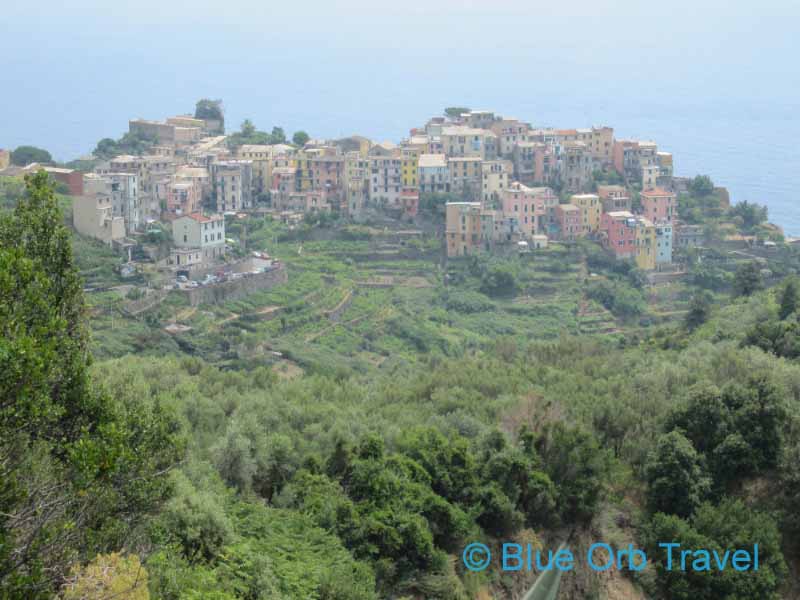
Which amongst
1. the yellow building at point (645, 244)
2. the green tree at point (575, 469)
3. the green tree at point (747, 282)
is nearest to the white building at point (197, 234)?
the yellow building at point (645, 244)

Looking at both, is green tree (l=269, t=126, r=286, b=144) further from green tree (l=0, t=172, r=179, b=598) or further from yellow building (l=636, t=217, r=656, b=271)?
green tree (l=0, t=172, r=179, b=598)

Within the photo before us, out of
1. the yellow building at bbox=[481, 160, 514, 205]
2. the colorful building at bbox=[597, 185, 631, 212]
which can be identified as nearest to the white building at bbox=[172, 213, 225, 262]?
the yellow building at bbox=[481, 160, 514, 205]

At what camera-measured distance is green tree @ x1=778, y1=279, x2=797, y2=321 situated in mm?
19031

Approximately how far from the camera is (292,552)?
9414mm

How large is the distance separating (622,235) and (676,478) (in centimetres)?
2250

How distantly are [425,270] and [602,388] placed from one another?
58.9 feet

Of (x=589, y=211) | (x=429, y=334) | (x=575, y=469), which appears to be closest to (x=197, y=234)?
(x=429, y=334)

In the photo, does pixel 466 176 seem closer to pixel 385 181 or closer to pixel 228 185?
pixel 385 181

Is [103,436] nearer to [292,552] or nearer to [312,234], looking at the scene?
[292,552]

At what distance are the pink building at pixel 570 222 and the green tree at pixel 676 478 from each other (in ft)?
74.4

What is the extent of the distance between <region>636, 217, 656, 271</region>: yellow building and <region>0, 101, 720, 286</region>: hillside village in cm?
3

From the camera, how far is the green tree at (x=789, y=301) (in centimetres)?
1903

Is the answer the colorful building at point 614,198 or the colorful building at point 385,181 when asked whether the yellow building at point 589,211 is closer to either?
the colorful building at point 614,198

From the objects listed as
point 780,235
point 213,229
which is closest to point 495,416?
point 213,229
